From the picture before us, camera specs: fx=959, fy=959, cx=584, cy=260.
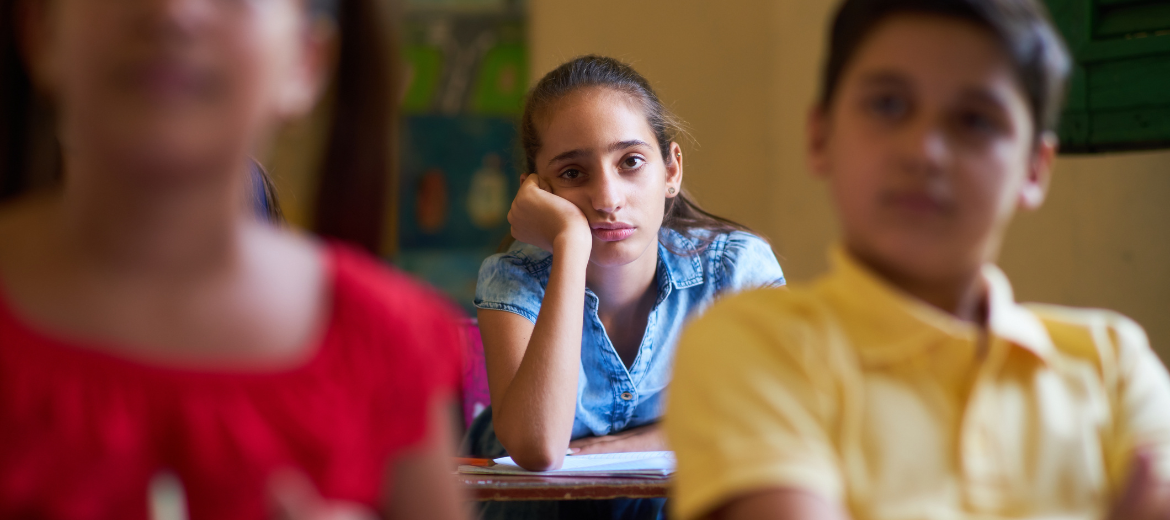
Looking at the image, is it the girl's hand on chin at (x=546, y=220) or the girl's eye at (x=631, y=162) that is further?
the girl's eye at (x=631, y=162)

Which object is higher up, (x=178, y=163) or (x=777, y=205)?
(x=178, y=163)

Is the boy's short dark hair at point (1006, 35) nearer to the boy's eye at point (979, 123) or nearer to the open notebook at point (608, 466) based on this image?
the boy's eye at point (979, 123)

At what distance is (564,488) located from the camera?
133 centimetres

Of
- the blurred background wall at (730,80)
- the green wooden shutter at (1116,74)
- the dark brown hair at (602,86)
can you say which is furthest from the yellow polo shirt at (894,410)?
the blurred background wall at (730,80)

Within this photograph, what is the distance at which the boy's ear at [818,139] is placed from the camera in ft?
3.13

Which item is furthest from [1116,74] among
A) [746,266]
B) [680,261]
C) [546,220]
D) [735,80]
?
[735,80]

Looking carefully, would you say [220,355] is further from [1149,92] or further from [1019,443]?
[1149,92]

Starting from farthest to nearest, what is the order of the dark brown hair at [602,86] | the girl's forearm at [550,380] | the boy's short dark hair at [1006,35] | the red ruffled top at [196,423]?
the dark brown hair at [602,86]
the girl's forearm at [550,380]
the boy's short dark hair at [1006,35]
the red ruffled top at [196,423]

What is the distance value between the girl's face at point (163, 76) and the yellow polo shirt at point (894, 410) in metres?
0.43

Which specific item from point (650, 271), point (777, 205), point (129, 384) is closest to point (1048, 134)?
point (129, 384)

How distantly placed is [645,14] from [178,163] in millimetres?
3778

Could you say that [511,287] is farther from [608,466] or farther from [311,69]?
[311,69]

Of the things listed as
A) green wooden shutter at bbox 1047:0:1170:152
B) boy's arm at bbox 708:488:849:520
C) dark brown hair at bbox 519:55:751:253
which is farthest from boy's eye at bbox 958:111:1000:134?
green wooden shutter at bbox 1047:0:1170:152

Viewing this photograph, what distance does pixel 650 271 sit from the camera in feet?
6.81
